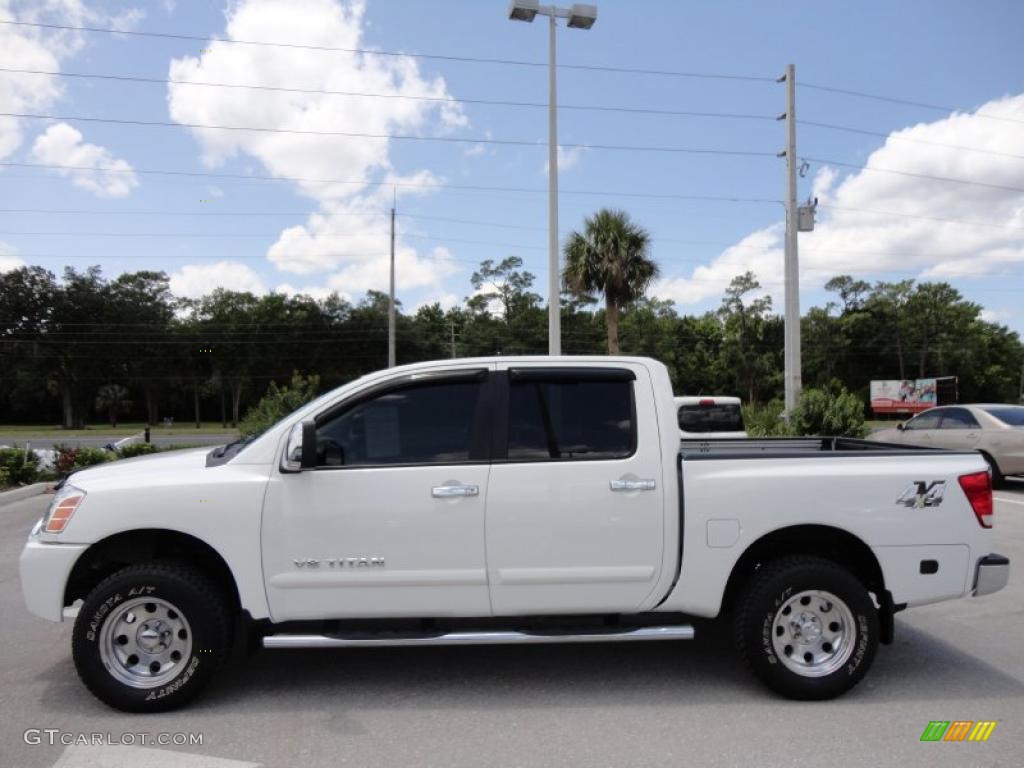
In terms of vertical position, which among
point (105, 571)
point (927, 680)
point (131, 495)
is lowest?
point (927, 680)

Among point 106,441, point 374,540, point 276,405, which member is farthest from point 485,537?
point 106,441

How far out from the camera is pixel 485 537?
4.07 meters

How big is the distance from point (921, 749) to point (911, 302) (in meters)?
80.8

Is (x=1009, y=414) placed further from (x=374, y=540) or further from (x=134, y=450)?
(x=134, y=450)

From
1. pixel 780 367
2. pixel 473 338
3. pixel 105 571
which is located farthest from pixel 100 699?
pixel 780 367

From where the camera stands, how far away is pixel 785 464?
4.27 meters

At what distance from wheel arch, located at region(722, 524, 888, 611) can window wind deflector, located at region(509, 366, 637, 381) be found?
121 cm

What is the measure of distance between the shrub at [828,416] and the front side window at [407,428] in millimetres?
12344

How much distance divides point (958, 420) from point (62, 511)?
14.0 meters

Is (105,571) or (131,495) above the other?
(131,495)

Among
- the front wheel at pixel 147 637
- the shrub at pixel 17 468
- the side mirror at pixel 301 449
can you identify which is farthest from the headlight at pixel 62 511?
the shrub at pixel 17 468

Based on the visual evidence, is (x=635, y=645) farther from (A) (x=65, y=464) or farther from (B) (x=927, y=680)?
(A) (x=65, y=464)

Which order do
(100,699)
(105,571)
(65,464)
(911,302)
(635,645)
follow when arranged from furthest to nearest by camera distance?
(911,302) < (65,464) < (635,645) < (105,571) < (100,699)

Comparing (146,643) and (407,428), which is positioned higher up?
(407,428)
